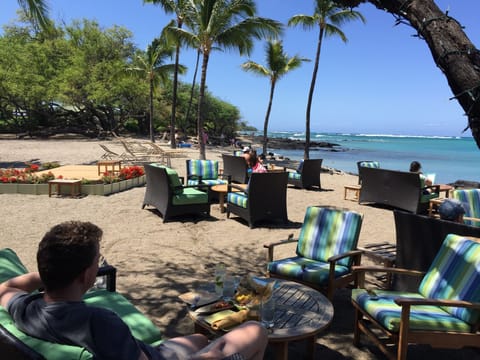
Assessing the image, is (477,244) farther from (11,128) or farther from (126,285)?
(11,128)

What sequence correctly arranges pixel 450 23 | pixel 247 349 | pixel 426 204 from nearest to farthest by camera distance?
pixel 247 349
pixel 450 23
pixel 426 204

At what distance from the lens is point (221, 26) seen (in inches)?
556

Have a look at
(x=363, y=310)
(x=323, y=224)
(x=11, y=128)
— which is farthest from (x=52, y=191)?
(x=11, y=128)

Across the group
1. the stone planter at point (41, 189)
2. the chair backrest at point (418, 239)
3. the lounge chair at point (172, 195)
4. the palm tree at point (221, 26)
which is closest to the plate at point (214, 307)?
the chair backrest at point (418, 239)

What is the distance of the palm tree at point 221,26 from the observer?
13891 mm

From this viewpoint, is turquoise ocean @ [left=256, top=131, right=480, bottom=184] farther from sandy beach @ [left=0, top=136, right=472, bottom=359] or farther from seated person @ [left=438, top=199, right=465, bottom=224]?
sandy beach @ [left=0, top=136, right=472, bottom=359]

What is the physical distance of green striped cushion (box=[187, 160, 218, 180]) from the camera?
31.2 ft

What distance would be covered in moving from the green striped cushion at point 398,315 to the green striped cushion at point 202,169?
6.70 meters

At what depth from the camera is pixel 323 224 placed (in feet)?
14.3

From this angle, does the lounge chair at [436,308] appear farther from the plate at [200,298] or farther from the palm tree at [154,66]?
the palm tree at [154,66]

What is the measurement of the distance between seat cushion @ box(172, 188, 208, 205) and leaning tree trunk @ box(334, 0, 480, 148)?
539 cm

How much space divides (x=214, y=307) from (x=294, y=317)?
0.57m

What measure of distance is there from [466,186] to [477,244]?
11.5m

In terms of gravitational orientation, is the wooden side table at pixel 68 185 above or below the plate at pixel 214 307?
below
